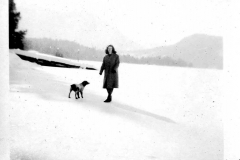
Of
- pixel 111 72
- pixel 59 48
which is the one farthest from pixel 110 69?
pixel 59 48

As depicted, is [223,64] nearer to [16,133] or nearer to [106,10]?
[106,10]

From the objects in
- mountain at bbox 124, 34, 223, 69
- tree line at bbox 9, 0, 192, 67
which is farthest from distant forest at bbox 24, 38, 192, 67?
mountain at bbox 124, 34, 223, 69

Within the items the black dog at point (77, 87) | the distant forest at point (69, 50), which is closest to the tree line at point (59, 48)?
A: the distant forest at point (69, 50)

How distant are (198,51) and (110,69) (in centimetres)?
68

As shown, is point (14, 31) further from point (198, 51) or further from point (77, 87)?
point (198, 51)

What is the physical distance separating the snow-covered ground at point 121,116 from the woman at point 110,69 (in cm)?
4

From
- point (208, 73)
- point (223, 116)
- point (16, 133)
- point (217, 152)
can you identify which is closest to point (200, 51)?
point (208, 73)

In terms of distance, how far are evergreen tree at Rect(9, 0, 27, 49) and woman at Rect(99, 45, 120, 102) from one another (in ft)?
2.14

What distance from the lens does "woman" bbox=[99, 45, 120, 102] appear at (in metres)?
2.07

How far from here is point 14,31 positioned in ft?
6.70

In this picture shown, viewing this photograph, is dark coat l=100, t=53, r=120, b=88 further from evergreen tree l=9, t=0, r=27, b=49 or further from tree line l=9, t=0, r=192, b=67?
evergreen tree l=9, t=0, r=27, b=49

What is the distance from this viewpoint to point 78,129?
2.01 meters

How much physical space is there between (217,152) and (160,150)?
43cm

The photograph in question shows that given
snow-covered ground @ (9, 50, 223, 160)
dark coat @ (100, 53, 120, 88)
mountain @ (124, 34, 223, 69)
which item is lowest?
snow-covered ground @ (9, 50, 223, 160)
